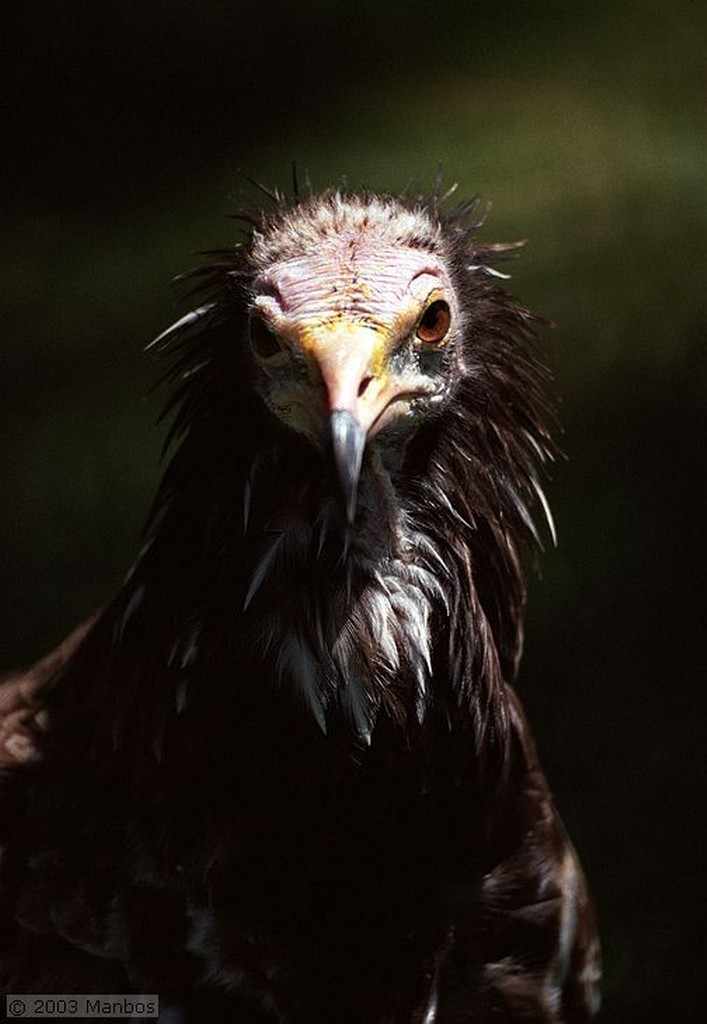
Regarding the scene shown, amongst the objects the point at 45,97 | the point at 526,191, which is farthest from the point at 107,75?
the point at 526,191

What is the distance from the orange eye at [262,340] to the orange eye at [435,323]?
0.17m

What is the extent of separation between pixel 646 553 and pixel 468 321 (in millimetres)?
1366

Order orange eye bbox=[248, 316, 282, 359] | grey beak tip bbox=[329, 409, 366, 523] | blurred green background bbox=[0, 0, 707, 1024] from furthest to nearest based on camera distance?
blurred green background bbox=[0, 0, 707, 1024] < orange eye bbox=[248, 316, 282, 359] < grey beak tip bbox=[329, 409, 366, 523]

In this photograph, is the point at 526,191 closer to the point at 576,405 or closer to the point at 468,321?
the point at 576,405

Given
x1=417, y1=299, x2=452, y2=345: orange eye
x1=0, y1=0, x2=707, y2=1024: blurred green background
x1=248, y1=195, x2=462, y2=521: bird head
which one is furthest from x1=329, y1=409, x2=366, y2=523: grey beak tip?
x1=0, y1=0, x2=707, y2=1024: blurred green background

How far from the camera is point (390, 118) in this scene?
152 inches

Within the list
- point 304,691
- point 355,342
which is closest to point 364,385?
point 355,342

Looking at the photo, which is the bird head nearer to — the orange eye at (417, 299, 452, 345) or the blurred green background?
the orange eye at (417, 299, 452, 345)

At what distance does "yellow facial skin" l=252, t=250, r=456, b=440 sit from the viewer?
1.77 m

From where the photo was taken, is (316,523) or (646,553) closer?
(316,523)

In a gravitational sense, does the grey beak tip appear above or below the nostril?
below

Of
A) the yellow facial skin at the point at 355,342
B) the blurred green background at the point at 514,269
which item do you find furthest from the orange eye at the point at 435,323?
the blurred green background at the point at 514,269

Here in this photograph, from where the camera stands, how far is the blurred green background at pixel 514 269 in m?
3.19

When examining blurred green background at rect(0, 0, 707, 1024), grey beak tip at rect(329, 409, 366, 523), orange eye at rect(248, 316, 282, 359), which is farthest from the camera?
blurred green background at rect(0, 0, 707, 1024)
